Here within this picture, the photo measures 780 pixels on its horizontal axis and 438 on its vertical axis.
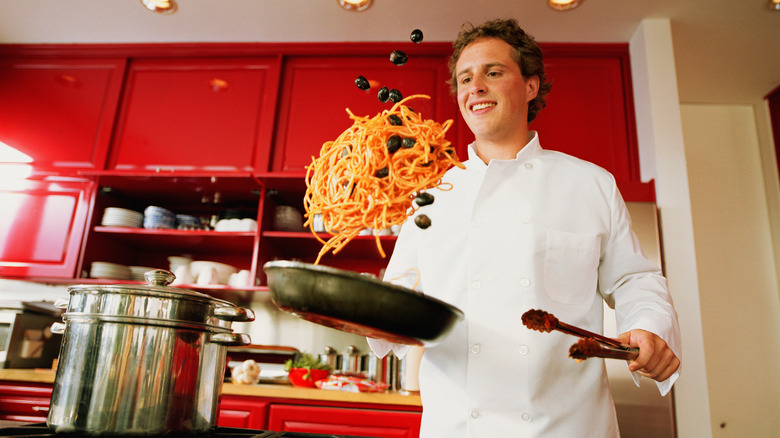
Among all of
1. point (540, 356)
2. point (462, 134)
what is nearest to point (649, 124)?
point (462, 134)

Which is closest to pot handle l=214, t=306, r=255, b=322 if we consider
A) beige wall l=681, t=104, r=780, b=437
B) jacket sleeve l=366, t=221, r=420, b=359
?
jacket sleeve l=366, t=221, r=420, b=359

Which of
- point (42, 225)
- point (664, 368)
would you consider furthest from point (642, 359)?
point (42, 225)

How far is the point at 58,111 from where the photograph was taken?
335cm

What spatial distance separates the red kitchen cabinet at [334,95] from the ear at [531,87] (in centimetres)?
140

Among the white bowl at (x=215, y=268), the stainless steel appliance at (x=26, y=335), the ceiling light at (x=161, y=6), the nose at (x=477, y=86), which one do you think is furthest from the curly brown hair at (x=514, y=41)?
the stainless steel appliance at (x=26, y=335)

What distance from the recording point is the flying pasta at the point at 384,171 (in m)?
0.94

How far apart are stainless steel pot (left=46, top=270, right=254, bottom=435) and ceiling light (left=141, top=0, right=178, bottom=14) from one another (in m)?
2.59

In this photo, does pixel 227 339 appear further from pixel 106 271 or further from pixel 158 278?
pixel 106 271

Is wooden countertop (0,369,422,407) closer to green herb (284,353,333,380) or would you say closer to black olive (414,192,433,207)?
green herb (284,353,333,380)

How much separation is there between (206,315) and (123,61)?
312 centimetres

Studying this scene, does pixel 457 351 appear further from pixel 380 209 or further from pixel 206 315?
pixel 206 315

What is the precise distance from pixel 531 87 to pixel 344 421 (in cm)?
161

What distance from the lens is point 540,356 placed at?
3.80 ft

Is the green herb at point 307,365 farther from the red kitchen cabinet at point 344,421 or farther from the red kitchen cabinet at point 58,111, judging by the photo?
the red kitchen cabinet at point 58,111
